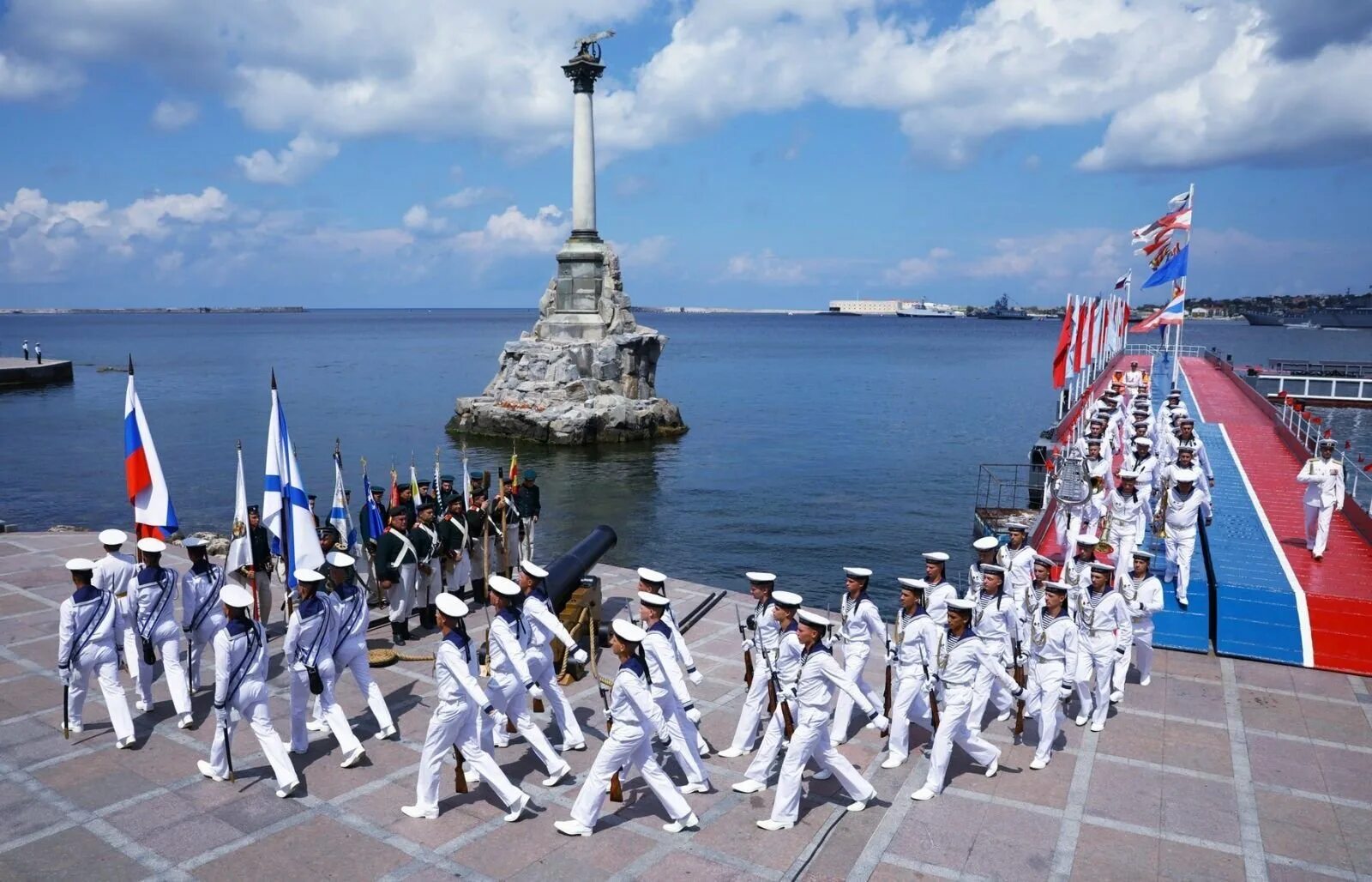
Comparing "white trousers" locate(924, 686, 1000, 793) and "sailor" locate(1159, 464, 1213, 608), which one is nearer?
"white trousers" locate(924, 686, 1000, 793)

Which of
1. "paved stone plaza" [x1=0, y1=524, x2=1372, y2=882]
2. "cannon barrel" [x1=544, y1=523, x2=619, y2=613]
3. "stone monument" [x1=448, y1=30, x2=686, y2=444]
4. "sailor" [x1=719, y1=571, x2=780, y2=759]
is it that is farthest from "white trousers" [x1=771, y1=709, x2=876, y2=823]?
"stone monument" [x1=448, y1=30, x2=686, y2=444]

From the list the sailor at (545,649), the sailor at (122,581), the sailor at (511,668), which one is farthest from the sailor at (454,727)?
the sailor at (122,581)

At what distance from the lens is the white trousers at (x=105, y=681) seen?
9.41 m

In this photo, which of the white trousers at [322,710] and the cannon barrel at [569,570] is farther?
the cannon barrel at [569,570]

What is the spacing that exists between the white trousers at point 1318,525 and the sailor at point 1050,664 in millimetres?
7939

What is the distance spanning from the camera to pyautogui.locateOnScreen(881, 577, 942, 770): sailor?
8.98 meters

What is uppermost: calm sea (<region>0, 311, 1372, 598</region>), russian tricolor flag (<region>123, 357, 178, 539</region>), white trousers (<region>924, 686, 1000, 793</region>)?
russian tricolor flag (<region>123, 357, 178, 539</region>)

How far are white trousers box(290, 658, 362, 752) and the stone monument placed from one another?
33.3 metres

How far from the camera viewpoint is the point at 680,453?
142 feet

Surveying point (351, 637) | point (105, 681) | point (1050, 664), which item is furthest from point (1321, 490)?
point (105, 681)

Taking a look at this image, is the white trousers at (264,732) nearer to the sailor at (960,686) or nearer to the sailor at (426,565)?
the sailor at (426,565)

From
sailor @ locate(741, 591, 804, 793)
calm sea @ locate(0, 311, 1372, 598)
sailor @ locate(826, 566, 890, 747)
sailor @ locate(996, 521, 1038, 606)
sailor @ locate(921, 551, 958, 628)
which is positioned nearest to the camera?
sailor @ locate(741, 591, 804, 793)

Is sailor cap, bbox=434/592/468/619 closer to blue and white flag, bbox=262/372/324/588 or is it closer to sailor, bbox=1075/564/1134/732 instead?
blue and white flag, bbox=262/372/324/588

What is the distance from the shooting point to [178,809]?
26.8 feet
